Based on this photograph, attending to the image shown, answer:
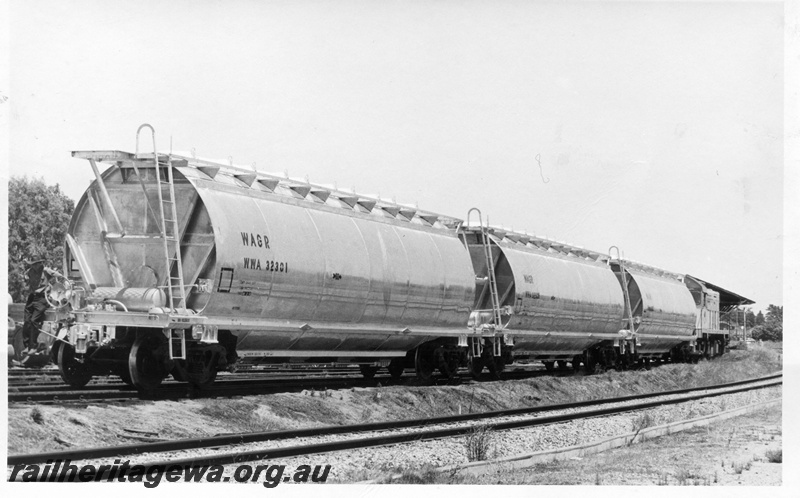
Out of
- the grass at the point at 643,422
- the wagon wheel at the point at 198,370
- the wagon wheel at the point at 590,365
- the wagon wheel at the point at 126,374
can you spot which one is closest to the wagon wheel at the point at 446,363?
the grass at the point at 643,422

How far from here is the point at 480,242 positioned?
90.1 ft

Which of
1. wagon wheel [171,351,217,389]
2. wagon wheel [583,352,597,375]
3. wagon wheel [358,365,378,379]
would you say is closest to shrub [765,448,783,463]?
wagon wheel [171,351,217,389]

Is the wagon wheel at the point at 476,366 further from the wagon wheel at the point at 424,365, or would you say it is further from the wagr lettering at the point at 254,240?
the wagr lettering at the point at 254,240

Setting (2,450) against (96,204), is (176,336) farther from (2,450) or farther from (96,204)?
(2,450)

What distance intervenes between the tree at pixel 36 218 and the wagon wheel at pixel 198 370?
2826 cm

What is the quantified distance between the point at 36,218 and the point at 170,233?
3402 centimetres

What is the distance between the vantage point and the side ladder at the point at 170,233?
16.5 meters

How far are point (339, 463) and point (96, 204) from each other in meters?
7.79

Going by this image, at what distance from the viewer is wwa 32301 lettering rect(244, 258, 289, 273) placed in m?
17.3

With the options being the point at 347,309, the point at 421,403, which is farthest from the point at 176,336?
the point at 421,403

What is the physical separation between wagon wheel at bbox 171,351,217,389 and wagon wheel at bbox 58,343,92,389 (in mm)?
1770

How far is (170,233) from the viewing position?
17000mm

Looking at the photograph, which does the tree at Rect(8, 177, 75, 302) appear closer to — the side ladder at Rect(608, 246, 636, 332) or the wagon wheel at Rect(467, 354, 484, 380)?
the wagon wheel at Rect(467, 354, 484, 380)

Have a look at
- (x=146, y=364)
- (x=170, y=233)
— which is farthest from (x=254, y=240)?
(x=146, y=364)
